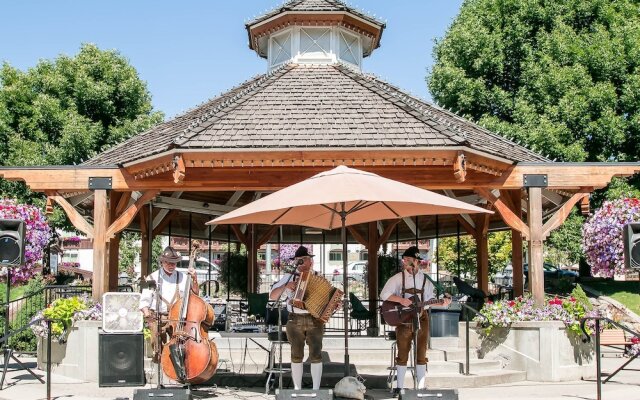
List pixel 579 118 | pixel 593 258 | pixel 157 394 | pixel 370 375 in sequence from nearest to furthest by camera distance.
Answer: pixel 157 394, pixel 370 375, pixel 593 258, pixel 579 118

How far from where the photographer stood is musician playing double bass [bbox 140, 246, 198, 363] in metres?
8.41

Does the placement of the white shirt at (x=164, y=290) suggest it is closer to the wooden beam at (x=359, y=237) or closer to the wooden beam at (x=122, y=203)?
the wooden beam at (x=122, y=203)

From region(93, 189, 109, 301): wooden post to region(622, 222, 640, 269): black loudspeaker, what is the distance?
757 centimetres

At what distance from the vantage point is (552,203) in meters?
16.0

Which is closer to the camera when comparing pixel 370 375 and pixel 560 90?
pixel 370 375

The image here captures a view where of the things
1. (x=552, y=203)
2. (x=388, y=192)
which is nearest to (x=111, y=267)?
(x=388, y=192)

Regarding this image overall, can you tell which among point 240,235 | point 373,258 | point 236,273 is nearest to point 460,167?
point 373,258

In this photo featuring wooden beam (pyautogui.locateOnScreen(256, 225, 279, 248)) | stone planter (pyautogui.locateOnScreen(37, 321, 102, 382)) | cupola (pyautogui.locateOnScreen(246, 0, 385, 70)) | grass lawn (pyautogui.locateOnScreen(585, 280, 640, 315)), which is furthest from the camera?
grass lawn (pyautogui.locateOnScreen(585, 280, 640, 315))

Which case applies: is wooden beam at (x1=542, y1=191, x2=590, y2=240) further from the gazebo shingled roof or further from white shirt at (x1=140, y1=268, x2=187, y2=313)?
white shirt at (x1=140, y1=268, x2=187, y2=313)

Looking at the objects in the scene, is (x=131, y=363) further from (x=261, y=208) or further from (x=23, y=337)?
(x=23, y=337)

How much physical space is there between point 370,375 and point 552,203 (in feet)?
24.4

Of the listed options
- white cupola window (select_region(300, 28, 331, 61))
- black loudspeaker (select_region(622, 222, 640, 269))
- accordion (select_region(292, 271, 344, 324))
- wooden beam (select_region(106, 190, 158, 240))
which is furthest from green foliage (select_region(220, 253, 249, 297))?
black loudspeaker (select_region(622, 222, 640, 269))

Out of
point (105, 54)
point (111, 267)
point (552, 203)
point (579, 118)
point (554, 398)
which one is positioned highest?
point (105, 54)

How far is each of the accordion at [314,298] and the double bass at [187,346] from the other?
1.06 meters
